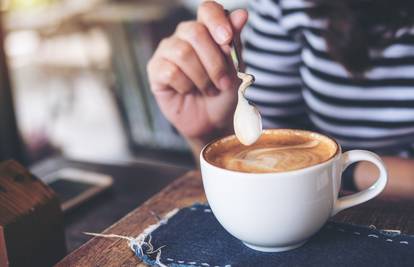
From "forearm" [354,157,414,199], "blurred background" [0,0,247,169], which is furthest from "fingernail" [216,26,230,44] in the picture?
"blurred background" [0,0,247,169]

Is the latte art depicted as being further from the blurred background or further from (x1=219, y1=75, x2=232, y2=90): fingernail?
the blurred background

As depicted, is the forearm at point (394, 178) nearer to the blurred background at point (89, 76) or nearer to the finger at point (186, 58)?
the finger at point (186, 58)

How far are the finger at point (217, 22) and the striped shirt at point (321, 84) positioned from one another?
1.13ft

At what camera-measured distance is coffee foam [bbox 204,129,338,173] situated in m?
0.67

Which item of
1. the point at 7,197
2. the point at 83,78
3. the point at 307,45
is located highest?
the point at 307,45

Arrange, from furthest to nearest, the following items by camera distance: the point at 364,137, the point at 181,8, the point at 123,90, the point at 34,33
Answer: the point at 34,33, the point at 181,8, the point at 123,90, the point at 364,137

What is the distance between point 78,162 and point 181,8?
7.46 feet

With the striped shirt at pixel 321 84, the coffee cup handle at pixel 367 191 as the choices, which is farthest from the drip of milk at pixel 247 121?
the striped shirt at pixel 321 84

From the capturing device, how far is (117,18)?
3.10 meters

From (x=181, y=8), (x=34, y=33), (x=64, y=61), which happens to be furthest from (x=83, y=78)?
(x=181, y=8)

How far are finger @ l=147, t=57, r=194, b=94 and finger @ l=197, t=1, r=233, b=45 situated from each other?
0.36ft

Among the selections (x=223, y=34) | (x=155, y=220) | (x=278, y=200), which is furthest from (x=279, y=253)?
(x=223, y=34)

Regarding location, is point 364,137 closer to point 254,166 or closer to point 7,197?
point 254,166

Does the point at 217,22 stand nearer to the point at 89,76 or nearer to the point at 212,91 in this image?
the point at 212,91
